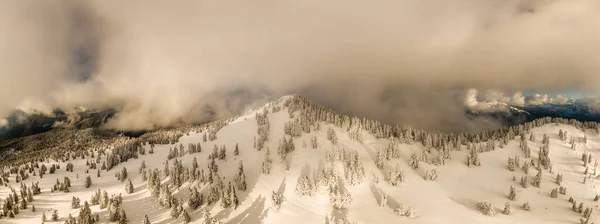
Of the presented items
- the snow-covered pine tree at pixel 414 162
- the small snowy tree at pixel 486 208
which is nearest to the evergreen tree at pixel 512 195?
the small snowy tree at pixel 486 208

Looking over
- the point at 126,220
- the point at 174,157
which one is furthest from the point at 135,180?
the point at 126,220

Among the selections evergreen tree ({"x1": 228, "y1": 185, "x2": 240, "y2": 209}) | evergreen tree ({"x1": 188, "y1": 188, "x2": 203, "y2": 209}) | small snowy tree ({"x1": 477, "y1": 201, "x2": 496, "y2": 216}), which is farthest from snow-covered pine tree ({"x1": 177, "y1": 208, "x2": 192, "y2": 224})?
small snowy tree ({"x1": 477, "y1": 201, "x2": 496, "y2": 216})

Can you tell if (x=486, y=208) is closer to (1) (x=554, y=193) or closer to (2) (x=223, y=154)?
(1) (x=554, y=193)

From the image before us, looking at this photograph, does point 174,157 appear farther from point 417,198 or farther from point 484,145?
point 484,145

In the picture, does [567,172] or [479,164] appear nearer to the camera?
[567,172]

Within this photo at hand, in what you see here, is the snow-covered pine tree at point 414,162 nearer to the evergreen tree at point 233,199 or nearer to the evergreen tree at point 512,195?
the evergreen tree at point 512,195

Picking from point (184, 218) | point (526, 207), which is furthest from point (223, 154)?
point (526, 207)

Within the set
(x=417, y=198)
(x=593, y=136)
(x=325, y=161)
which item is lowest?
(x=417, y=198)

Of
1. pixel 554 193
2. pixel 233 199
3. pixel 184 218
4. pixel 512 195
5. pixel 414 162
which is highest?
pixel 414 162

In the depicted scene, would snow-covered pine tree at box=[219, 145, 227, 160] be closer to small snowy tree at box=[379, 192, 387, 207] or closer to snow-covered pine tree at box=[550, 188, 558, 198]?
small snowy tree at box=[379, 192, 387, 207]
